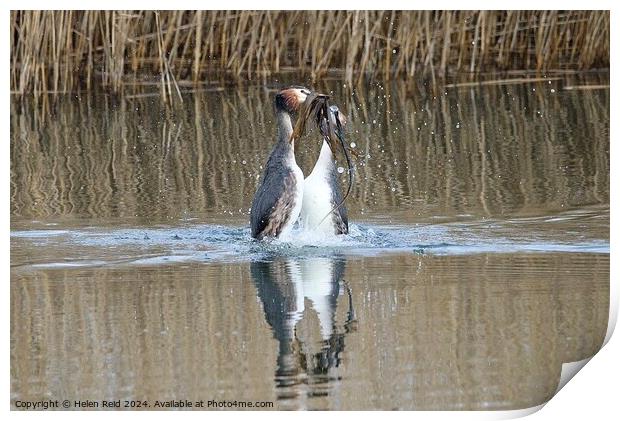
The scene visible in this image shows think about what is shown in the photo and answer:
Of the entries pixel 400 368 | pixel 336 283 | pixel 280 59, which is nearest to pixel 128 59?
pixel 280 59

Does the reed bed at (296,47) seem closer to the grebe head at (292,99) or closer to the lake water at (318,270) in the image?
the lake water at (318,270)

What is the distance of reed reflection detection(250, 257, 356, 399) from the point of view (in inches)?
184

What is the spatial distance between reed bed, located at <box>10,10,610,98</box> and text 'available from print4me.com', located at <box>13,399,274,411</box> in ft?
23.0

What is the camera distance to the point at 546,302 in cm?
557

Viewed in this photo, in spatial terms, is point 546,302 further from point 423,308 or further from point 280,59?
point 280,59

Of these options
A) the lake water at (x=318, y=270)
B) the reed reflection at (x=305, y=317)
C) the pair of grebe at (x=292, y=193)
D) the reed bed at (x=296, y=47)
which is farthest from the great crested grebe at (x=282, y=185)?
the reed bed at (x=296, y=47)

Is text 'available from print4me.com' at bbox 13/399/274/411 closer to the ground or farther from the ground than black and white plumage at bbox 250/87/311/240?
closer to the ground

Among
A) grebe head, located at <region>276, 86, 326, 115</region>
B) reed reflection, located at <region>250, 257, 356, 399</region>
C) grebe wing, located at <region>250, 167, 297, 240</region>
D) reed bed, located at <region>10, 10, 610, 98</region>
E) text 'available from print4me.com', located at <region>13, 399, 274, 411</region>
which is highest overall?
reed bed, located at <region>10, 10, 610, 98</region>

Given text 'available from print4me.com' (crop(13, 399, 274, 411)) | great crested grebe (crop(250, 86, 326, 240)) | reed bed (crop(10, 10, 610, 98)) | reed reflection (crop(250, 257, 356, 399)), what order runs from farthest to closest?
reed bed (crop(10, 10, 610, 98)) < great crested grebe (crop(250, 86, 326, 240)) < reed reflection (crop(250, 257, 356, 399)) < text 'available from print4me.com' (crop(13, 399, 274, 411))

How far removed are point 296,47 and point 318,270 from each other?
6873 mm

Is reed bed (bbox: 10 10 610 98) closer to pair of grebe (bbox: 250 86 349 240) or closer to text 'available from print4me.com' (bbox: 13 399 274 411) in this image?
pair of grebe (bbox: 250 86 349 240)

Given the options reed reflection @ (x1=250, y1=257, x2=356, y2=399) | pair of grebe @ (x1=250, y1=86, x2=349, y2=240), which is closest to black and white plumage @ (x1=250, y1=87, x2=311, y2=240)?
pair of grebe @ (x1=250, y1=86, x2=349, y2=240)

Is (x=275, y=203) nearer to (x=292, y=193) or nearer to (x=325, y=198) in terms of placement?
(x=292, y=193)

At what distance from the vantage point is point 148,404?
4.48 meters
